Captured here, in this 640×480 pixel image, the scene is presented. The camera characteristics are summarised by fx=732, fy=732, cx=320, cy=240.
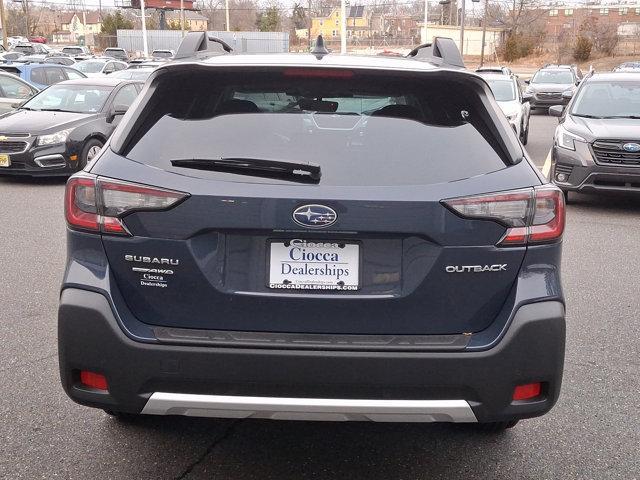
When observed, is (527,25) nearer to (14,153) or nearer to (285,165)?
(14,153)

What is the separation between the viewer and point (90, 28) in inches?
5842

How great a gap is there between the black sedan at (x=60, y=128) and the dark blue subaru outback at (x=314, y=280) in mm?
7973

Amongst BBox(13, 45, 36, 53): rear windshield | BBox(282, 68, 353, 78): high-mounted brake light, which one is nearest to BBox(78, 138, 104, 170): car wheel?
BBox(282, 68, 353, 78): high-mounted brake light

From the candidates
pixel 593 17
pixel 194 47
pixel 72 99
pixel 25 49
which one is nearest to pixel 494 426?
pixel 194 47

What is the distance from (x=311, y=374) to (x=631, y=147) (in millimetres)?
7906

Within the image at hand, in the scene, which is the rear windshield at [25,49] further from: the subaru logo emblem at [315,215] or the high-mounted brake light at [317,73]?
the subaru logo emblem at [315,215]

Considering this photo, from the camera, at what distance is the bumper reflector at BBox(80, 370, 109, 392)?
2.88 meters

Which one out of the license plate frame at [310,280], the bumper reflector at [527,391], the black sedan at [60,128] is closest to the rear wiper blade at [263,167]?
the license plate frame at [310,280]

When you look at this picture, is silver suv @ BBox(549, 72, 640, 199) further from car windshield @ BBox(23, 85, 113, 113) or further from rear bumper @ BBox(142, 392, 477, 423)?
car windshield @ BBox(23, 85, 113, 113)

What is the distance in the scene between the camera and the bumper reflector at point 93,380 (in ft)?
9.43

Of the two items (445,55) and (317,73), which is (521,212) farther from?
(445,55)

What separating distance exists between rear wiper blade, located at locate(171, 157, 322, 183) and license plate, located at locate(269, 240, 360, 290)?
9.9 inches

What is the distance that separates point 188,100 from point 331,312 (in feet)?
3.56

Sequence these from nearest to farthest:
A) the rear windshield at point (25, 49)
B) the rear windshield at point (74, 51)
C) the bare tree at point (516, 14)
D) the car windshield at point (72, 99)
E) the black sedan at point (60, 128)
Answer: the black sedan at point (60, 128)
the car windshield at point (72, 99)
the rear windshield at point (25, 49)
the rear windshield at point (74, 51)
the bare tree at point (516, 14)
